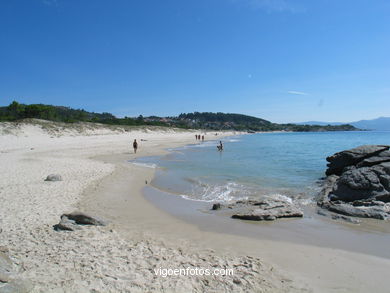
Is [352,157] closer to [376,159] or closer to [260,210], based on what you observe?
[376,159]

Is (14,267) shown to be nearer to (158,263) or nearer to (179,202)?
(158,263)

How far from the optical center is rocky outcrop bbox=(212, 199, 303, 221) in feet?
29.0

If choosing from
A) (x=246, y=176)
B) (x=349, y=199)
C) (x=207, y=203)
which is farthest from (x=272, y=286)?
(x=246, y=176)

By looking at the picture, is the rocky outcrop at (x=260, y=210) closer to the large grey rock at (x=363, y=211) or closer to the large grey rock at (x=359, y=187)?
the large grey rock at (x=363, y=211)

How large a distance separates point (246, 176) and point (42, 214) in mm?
12925

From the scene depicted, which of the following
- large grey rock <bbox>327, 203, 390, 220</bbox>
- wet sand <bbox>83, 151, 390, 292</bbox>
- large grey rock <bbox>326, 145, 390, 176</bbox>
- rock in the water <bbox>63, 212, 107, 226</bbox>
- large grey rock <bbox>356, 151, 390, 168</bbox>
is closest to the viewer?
wet sand <bbox>83, 151, 390, 292</bbox>

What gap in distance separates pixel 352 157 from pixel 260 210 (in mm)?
10885

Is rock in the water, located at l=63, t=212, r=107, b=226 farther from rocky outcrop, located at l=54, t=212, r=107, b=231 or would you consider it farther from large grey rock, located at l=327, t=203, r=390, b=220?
large grey rock, located at l=327, t=203, r=390, b=220

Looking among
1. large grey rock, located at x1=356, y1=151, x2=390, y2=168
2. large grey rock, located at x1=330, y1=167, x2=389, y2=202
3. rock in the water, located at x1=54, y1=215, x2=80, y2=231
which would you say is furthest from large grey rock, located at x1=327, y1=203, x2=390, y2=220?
rock in the water, located at x1=54, y1=215, x2=80, y2=231

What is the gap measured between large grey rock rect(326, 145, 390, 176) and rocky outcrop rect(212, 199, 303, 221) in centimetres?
949

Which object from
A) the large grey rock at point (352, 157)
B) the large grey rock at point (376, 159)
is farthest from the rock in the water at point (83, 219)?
the large grey rock at point (352, 157)

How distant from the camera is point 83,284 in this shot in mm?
4457

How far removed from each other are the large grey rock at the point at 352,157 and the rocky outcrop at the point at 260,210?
9487 mm

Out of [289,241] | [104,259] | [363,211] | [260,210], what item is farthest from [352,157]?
[104,259]
